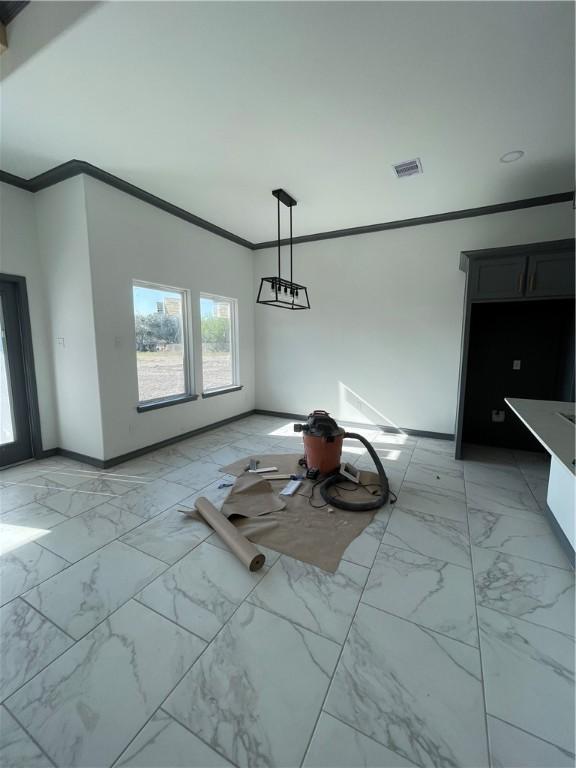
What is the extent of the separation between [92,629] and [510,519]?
2839 millimetres

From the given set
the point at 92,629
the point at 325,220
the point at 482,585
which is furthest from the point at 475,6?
the point at 92,629

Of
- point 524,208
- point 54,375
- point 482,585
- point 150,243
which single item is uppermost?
point 524,208

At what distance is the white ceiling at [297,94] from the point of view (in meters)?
1.59

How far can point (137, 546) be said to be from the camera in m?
2.13

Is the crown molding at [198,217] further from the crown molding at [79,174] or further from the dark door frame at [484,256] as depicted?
the dark door frame at [484,256]

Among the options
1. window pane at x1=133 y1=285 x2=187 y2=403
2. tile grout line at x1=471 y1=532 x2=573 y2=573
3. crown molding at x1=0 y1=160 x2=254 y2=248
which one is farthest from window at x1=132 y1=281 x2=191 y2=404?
tile grout line at x1=471 y1=532 x2=573 y2=573

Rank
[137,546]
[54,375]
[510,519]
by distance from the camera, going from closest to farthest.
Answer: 1. [137,546]
2. [510,519]
3. [54,375]

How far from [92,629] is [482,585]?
82.2 inches

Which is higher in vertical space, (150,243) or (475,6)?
(475,6)

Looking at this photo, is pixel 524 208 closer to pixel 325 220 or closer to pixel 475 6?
pixel 325 220

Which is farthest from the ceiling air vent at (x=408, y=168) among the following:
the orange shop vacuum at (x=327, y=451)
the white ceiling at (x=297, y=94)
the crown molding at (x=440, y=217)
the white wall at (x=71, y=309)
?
the white wall at (x=71, y=309)

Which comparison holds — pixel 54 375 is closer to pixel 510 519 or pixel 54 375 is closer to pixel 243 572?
pixel 243 572

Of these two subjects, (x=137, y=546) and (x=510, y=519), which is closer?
(x=137, y=546)

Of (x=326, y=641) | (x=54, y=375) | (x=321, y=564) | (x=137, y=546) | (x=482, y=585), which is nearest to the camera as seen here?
(x=326, y=641)
